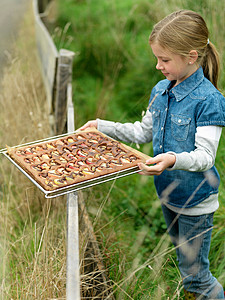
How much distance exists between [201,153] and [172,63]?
478 mm

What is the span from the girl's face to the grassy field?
1.78 feet

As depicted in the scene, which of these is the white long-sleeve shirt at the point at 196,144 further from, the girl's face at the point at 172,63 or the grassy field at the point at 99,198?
the girl's face at the point at 172,63

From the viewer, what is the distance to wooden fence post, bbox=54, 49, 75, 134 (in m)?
3.71

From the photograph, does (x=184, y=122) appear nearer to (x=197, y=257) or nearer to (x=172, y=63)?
(x=172, y=63)

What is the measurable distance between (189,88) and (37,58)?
4.11 m

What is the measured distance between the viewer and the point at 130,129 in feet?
7.93

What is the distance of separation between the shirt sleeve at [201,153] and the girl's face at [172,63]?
31 cm

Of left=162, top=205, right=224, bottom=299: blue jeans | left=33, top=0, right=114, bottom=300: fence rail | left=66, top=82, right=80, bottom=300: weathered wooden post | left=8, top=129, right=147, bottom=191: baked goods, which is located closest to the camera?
left=66, top=82, right=80, bottom=300: weathered wooden post

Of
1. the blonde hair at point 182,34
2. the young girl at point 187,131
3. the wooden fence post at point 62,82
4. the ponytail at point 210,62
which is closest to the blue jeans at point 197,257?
the young girl at point 187,131

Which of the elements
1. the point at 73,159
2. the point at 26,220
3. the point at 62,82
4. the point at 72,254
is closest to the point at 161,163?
the point at 73,159

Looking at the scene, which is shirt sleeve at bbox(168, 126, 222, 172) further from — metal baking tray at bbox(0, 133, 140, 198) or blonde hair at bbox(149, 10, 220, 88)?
blonde hair at bbox(149, 10, 220, 88)

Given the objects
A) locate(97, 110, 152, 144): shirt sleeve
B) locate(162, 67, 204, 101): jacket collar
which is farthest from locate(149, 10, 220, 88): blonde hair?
locate(97, 110, 152, 144): shirt sleeve

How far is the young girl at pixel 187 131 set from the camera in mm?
1938

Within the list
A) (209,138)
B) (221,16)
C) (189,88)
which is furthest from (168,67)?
(221,16)
